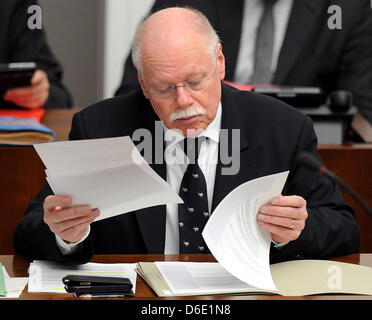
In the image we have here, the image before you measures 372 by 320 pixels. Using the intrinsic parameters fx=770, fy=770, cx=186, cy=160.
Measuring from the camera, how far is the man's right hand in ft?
4.75

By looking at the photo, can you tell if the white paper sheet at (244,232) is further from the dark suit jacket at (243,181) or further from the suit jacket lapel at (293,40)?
the suit jacket lapel at (293,40)

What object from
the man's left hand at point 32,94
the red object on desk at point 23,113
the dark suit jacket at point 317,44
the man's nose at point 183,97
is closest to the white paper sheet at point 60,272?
the man's nose at point 183,97

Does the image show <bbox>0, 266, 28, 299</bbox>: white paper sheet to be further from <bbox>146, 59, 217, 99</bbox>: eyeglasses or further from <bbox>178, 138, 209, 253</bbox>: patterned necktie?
<bbox>146, 59, 217, 99</bbox>: eyeglasses

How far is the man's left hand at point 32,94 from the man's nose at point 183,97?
1.06 m

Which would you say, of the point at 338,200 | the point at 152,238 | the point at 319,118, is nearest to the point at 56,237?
the point at 152,238

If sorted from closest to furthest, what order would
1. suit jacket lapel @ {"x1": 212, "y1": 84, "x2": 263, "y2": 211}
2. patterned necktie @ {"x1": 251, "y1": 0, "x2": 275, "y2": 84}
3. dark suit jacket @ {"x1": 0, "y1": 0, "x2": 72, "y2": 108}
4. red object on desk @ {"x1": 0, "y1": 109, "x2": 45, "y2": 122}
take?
suit jacket lapel @ {"x1": 212, "y1": 84, "x2": 263, "y2": 211} < red object on desk @ {"x1": 0, "y1": 109, "x2": 45, "y2": 122} < patterned necktie @ {"x1": 251, "y1": 0, "x2": 275, "y2": 84} < dark suit jacket @ {"x1": 0, "y1": 0, "x2": 72, "y2": 108}

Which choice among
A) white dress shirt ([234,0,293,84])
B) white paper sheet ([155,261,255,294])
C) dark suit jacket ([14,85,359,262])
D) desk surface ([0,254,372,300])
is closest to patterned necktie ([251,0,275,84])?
white dress shirt ([234,0,293,84])

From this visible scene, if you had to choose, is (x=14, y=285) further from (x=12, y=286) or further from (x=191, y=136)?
(x=191, y=136)

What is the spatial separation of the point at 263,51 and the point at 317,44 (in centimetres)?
24

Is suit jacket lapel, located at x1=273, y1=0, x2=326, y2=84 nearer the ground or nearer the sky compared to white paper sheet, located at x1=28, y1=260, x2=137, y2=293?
nearer the sky

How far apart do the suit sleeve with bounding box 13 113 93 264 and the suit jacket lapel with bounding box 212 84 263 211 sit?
0.38 m

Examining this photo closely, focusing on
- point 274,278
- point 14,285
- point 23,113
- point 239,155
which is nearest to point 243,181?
point 239,155

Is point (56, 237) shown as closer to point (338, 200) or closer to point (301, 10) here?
point (338, 200)
